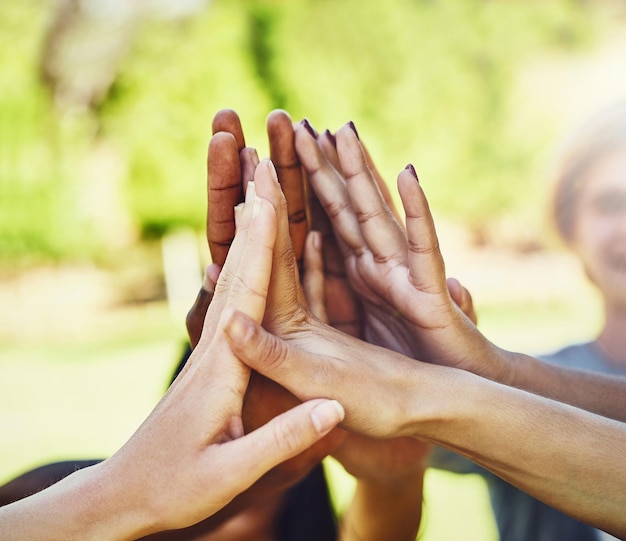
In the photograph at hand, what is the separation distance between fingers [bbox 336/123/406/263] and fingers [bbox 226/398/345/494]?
25 cm

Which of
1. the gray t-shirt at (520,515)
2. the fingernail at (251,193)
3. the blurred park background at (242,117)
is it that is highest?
the blurred park background at (242,117)

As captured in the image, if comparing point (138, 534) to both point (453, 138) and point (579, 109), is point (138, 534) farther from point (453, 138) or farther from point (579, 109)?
point (579, 109)

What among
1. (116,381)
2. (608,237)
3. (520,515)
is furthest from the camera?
(116,381)

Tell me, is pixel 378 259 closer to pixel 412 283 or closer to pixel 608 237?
pixel 412 283

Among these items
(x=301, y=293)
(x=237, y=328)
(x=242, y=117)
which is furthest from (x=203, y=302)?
(x=242, y=117)

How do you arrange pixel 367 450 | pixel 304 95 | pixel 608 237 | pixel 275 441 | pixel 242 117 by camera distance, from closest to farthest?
pixel 275 441, pixel 367 450, pixel 608 237, pixel 242 117, pixel 304 95

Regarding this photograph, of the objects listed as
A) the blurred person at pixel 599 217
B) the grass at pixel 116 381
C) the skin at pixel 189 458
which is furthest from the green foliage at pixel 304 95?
the skin at pixel 189 458

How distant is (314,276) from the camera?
792 millimetres

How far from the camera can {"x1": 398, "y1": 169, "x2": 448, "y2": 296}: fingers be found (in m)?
0.64

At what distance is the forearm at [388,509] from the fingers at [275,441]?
38cm

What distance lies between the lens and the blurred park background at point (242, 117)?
752 cm

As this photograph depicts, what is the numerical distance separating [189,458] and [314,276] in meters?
0.31

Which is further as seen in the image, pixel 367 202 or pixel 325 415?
pixel 367 202

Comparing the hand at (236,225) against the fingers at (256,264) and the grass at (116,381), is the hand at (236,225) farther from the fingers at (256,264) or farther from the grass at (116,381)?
the grass at (116,381)
